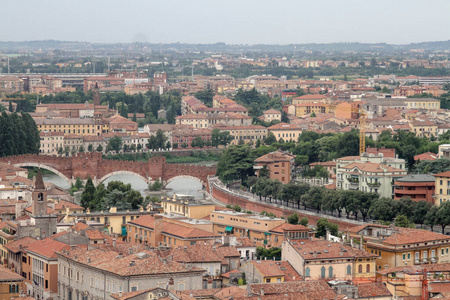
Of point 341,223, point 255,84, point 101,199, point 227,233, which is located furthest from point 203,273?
point 255,84

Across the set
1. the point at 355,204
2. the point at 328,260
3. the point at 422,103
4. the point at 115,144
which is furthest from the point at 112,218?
the point at 422,103

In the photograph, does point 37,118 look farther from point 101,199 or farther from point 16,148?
point 101,199

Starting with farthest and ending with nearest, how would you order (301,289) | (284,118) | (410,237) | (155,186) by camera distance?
(284,118) < (155,186) < (410,237) < (301,289)

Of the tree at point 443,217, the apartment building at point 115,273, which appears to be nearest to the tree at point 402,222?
the tree at point 443,217

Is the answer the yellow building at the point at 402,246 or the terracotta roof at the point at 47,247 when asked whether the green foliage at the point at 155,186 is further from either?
the terracotta roof at the point at 47,247

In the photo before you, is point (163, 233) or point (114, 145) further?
point (114, 145)

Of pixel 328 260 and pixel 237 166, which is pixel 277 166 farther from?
pixel 328 260
